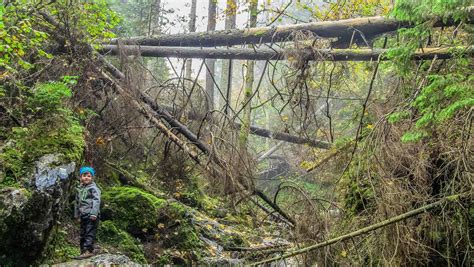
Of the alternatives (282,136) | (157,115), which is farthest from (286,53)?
(282,136)

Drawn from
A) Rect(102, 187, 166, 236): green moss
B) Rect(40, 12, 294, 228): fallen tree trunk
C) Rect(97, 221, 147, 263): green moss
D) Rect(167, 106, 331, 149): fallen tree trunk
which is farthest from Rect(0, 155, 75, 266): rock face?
Rect(167, 106, 331, 149): fallen tree trunk

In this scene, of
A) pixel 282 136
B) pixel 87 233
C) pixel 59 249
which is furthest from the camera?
pixel 282 136

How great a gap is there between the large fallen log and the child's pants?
3963mm

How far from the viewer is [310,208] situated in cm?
674

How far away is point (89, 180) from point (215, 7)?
12.8m

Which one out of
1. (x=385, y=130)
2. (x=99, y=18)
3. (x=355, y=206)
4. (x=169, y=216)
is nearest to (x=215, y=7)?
(x=99, y=18)

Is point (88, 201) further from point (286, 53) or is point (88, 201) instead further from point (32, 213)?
point (286, 53)

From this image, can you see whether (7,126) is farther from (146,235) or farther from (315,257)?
(315,257)

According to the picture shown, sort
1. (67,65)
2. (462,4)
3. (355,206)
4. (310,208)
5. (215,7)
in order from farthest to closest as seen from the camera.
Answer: (215,7)
(67,65)
(355,206)
(310,208)
(462,4)

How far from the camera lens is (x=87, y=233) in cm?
643

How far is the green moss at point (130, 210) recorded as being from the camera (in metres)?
8.30

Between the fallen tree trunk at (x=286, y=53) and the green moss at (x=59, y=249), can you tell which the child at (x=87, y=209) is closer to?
the green moss at (x=59, y=249)

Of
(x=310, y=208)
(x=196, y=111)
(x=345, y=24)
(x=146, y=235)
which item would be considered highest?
(x=345, y=24)

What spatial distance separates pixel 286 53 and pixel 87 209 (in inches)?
160
